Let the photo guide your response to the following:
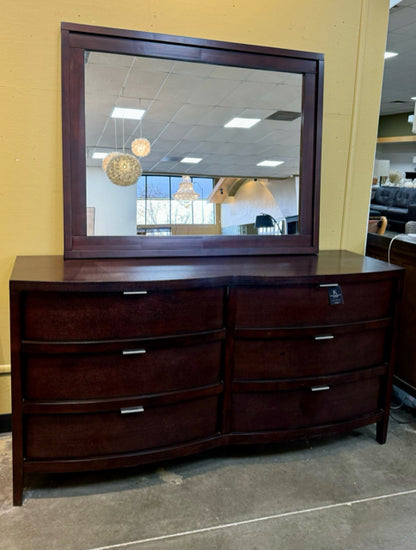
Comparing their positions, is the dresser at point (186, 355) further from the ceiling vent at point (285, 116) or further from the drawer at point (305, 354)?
the ceiling vent at point (285, 116)

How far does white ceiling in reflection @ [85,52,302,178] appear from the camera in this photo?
1.89 metres

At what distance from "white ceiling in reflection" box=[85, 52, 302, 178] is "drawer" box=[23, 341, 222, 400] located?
84 centimetres

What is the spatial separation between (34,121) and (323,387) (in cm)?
166

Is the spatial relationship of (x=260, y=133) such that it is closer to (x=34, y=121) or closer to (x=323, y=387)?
(x=34, y=121)

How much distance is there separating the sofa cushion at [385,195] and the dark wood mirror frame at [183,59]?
534 cm

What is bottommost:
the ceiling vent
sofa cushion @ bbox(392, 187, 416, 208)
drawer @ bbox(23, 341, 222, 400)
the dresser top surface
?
drawer @ bbox(23, 341, 222, 400)

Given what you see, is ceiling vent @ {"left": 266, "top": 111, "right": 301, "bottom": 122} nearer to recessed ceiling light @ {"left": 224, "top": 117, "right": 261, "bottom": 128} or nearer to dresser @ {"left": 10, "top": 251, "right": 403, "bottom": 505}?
recessed ceiling light @ {"left": 224, "top": 117, "right": 261, "bottom": 128}

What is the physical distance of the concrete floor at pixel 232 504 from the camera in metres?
1.49

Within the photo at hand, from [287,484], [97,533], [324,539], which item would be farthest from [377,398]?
[97,533]

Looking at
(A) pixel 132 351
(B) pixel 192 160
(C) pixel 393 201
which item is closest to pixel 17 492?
(A) pixel 132 351

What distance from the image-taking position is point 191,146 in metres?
2.03

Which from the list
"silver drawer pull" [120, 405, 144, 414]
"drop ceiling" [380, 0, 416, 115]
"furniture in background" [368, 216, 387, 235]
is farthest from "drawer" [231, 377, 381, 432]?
"drop ceiling" [380, 0, 416, 115]

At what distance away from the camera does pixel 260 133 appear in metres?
2.12

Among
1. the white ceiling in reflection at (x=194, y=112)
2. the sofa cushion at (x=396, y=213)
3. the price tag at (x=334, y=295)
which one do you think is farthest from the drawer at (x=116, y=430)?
the sofa cushion at (x=396, y=213)
